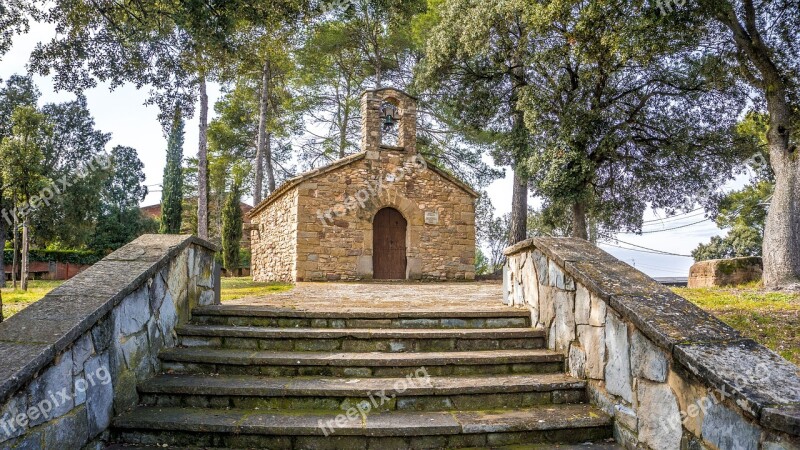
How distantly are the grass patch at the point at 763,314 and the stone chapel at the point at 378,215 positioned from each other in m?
6.76

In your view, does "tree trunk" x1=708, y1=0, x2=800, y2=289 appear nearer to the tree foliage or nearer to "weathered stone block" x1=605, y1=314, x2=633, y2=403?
"weathered stone block" x1=605, y1=314, x2=633, y2=403

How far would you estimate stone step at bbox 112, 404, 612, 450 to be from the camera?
2721 millimetres

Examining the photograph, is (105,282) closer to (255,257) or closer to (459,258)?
(459,258)

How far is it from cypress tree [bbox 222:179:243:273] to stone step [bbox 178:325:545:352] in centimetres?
1972

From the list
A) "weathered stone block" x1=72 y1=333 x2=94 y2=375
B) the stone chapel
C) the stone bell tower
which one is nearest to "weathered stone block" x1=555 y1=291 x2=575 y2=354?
"weathered stone block" x1=72 y1=333 x2=94 y2=375

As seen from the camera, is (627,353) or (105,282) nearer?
(627,353)

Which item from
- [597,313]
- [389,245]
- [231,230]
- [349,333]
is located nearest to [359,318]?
[349,333]

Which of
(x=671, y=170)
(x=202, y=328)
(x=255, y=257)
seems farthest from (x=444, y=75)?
(x=202, y=328)

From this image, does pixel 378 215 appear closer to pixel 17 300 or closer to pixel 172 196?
pixel 17 300

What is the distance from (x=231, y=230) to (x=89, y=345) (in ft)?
68.1

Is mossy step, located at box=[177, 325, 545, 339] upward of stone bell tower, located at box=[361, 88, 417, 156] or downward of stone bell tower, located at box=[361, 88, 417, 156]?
downward

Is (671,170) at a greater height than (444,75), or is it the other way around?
(444,75)

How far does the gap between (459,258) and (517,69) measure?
239 inches

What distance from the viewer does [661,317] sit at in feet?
8.69
